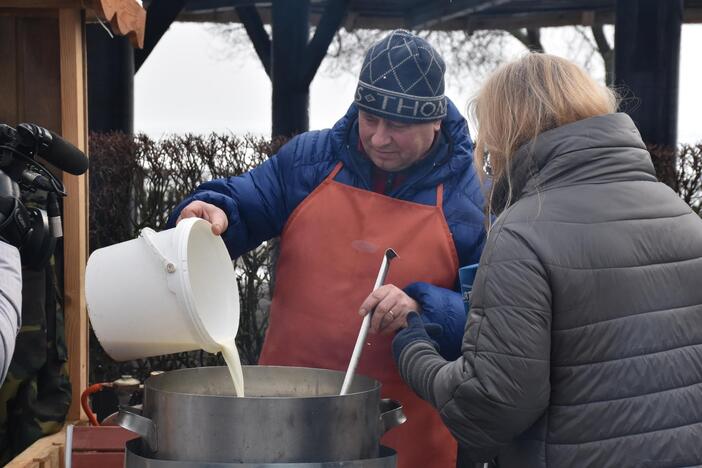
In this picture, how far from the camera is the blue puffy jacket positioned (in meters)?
2.91

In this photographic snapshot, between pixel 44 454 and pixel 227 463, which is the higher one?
pixel 227 463

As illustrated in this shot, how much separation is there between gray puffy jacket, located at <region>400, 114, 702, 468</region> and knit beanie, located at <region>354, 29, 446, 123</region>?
0.74m

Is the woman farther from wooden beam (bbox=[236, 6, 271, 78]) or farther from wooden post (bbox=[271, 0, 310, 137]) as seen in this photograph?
wooden beam (bbox=[236, 6, 271, 78])

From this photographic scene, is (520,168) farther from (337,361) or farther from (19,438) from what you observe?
(19,438)

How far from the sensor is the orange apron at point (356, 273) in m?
2.90

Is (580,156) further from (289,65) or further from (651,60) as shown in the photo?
(289,65)

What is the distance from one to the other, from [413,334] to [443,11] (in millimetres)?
8269

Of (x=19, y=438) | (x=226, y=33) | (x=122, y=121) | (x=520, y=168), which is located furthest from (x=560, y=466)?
(x=226, y=33)

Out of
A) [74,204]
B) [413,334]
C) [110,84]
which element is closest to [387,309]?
[413,334]

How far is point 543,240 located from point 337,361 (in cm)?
106

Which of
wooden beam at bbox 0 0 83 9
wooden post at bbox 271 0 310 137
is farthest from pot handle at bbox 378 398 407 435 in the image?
wooden post at bbox 271 0 310 137

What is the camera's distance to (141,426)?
233 centimetres

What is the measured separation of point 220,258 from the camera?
2.78 meters

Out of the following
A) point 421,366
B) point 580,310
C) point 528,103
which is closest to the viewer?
point 580,310
